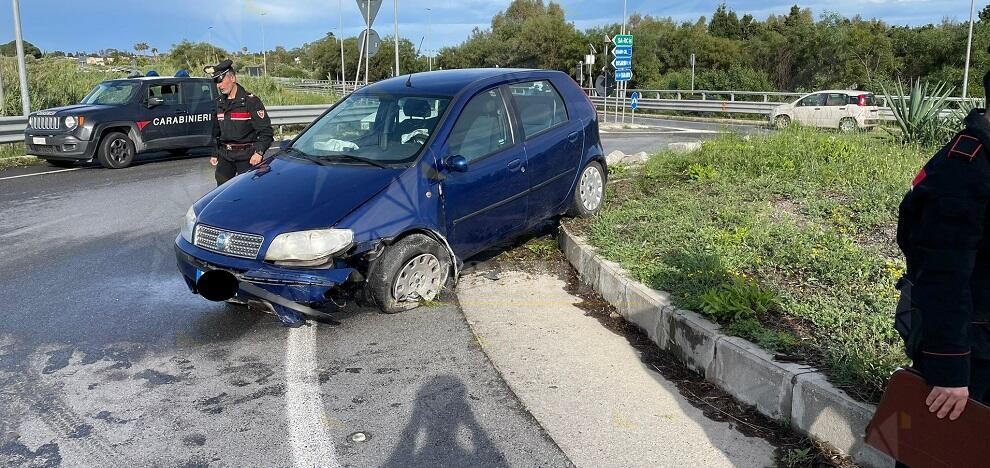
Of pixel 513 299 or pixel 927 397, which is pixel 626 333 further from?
pixel 927 397

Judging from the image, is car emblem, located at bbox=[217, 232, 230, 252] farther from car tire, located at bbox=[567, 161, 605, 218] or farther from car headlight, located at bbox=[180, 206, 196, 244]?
car tire, located at bbox=[567, 161, 605, 218]

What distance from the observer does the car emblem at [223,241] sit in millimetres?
4930

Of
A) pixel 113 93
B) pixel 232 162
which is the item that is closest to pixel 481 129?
pixel 232 162

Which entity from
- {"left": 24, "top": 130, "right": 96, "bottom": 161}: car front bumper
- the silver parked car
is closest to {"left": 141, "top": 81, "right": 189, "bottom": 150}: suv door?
{"left": 24, "top": 130, "right": 96, "bottom": 161}: car front bumper

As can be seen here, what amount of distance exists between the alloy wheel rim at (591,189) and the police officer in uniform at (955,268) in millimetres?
5055

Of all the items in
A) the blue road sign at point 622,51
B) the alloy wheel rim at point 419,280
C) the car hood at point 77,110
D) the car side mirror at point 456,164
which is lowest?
the alloy wheel rim at point 419,280

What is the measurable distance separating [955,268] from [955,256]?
0.04 m

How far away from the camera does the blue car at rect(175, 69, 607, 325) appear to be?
481cm

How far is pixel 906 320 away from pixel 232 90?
261 inches

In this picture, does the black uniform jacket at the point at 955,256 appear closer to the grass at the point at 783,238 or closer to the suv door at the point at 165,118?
the grass at the point at 783,238

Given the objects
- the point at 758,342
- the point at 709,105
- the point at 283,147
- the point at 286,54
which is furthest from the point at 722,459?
the point at 286,54

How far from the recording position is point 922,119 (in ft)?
33.2

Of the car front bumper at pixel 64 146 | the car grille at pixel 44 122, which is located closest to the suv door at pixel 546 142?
the car front bumper at pixel 64 146

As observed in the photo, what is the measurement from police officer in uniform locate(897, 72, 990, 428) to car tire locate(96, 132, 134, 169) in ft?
44.5
